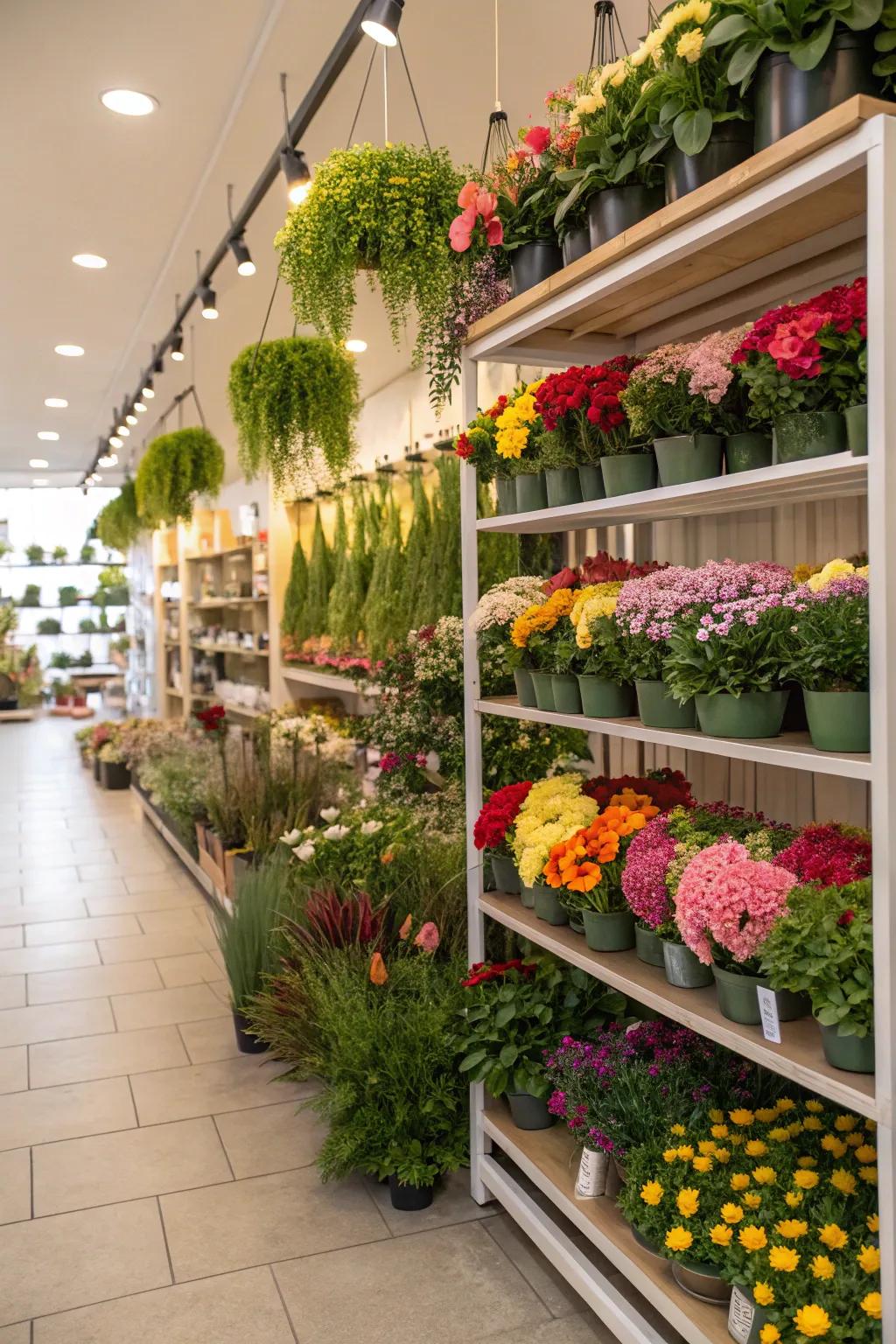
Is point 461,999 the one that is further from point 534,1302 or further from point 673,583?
point 673,583

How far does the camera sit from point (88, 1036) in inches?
157

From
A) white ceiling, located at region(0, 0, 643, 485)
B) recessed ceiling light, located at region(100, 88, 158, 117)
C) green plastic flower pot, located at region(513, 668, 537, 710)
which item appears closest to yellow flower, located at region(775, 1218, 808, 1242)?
green plastic flower pot, located at region(513, 668, 537, 710)

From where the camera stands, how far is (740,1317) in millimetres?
1801

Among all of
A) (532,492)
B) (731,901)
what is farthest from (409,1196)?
(532,492)

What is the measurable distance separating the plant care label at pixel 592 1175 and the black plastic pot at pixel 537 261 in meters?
1.99

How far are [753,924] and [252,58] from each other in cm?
304

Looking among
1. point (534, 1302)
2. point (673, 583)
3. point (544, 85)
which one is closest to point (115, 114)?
point (544, 85)

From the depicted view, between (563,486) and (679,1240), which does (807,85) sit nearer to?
(563,486)

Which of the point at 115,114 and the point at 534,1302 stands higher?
the point at 115,114

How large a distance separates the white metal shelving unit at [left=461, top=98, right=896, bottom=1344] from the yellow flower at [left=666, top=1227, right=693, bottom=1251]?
0.42ft

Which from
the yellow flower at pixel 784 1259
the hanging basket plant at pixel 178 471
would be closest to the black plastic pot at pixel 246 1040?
the yellow flower at pixel 784 1259

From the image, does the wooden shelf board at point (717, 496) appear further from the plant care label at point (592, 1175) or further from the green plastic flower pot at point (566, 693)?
the plant care label at point (592, 1175)

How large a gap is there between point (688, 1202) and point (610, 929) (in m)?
0.56

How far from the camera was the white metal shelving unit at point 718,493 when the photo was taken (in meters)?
1.53
